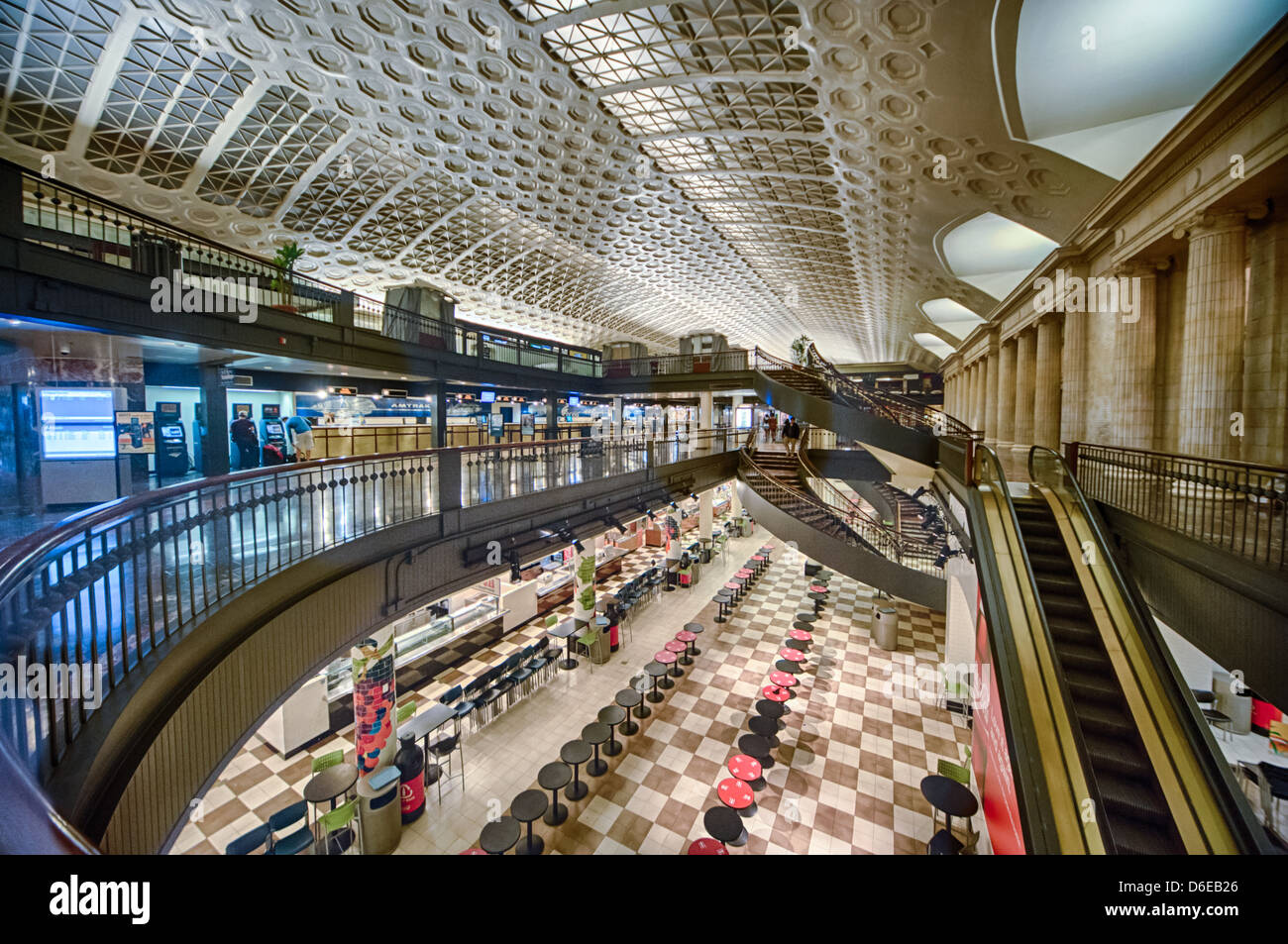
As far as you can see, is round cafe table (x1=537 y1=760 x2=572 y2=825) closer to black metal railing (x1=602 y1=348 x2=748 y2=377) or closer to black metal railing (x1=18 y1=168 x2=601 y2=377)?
black metal railing (x1=18 y1=168 x2=601 y2=377)

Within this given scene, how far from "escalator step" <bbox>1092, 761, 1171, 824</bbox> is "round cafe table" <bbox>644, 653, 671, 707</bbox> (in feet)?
26.7

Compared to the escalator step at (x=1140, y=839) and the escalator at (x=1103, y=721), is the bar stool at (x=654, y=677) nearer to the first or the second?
the escalator at (x=1103, y=721)

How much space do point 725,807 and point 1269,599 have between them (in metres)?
6.69

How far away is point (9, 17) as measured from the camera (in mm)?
10305

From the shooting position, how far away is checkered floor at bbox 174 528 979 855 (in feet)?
25.9

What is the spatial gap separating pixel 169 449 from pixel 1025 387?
2260 cm

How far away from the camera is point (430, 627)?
13234 millimetres

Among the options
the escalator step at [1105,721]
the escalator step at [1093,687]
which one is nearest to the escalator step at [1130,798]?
the escalator step at [1105,721]

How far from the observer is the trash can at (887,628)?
13984 mm

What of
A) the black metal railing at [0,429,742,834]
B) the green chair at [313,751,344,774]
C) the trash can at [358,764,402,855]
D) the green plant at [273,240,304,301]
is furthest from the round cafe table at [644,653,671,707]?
the green plant at [273,240,304,301]

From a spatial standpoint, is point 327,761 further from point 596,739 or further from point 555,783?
point 596,739

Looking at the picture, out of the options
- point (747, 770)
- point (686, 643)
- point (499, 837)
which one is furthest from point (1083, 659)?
point (686, 643)

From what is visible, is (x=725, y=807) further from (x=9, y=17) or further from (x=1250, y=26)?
(x=9, y=17)
